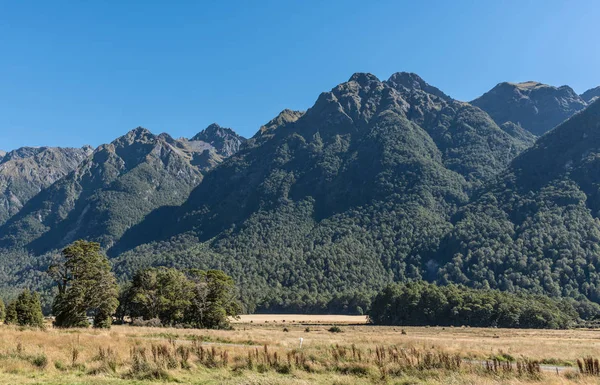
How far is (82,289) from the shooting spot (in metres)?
46.3

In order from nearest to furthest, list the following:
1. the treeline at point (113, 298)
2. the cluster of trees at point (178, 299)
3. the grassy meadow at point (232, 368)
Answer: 1. the grassy meadow at point (232, 368)
2. the treeline at point (113, 298)
3. the cluster of trees at point (178, 299)

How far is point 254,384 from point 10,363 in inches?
451

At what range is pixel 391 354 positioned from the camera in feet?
74.2

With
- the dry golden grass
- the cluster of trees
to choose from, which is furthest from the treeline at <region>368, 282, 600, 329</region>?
the cluster of trees

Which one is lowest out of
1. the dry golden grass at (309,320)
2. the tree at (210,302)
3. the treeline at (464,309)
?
the dry golden grass at (309,320)

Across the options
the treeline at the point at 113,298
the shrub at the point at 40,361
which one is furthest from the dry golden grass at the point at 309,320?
the shrub at the point at 40,361

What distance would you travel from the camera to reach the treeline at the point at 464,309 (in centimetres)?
10038

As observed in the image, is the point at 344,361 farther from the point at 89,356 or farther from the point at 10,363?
the point at 10,363

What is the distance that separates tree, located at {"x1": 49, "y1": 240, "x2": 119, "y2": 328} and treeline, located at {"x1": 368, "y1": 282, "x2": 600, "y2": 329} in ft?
276

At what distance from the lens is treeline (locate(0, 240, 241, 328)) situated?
153ft

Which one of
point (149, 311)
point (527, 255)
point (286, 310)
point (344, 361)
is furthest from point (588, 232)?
point (344, 361)

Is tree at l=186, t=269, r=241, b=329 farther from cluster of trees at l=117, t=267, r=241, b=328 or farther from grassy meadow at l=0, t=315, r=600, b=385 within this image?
grassy meadow at l=0, t=315, r=600, b=385

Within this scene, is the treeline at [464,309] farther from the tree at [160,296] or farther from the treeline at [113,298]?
the tree at [160,296]

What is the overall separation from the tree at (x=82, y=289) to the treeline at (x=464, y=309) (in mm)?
84113
